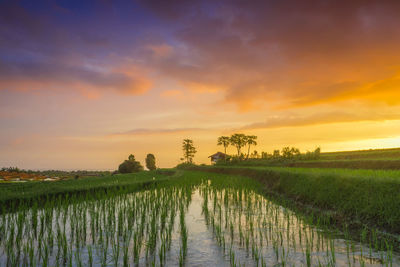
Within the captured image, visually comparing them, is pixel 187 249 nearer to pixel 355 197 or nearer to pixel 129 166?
pixel 355 197

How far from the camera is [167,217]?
926 cm

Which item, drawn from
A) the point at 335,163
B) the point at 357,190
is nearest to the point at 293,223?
the point at 357,190

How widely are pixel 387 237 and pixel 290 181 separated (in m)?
8.44

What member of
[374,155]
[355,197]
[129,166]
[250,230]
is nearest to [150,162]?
[129,166]

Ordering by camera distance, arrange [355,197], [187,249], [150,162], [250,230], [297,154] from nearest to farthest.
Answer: [187,249]
[250,230]
[355,197]
[297,154]
[150,162]

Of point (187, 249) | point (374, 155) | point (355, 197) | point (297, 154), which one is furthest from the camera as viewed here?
point (297, 154)

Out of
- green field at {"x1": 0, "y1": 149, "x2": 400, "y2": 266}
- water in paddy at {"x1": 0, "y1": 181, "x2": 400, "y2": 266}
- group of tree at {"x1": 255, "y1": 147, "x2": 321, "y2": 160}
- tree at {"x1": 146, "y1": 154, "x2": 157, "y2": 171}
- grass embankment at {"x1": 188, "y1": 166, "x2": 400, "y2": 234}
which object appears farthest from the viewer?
tree at {"x1": 146, "y1": 154, "x2": 157, "y2": 171}

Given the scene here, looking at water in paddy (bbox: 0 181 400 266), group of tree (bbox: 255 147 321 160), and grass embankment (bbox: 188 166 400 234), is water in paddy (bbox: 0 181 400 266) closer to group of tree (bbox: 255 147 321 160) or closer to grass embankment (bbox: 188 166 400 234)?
grass embankment (bbox: 188 166 400 234)

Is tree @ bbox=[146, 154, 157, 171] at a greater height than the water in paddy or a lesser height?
greater

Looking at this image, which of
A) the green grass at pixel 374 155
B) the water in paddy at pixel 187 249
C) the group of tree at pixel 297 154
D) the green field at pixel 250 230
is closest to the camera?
the water in paddy at pixel 187 249

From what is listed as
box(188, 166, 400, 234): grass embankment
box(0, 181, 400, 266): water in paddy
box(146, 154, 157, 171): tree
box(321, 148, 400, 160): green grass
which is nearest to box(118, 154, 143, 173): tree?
box(146, 154, 157, 171): tree

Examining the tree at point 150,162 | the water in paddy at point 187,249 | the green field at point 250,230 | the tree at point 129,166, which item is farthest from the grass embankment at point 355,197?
the tree at point 150,162

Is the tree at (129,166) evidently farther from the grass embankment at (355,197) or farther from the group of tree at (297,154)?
the grass embankment at (355,197)

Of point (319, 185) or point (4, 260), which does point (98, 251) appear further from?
point (319, 185)
